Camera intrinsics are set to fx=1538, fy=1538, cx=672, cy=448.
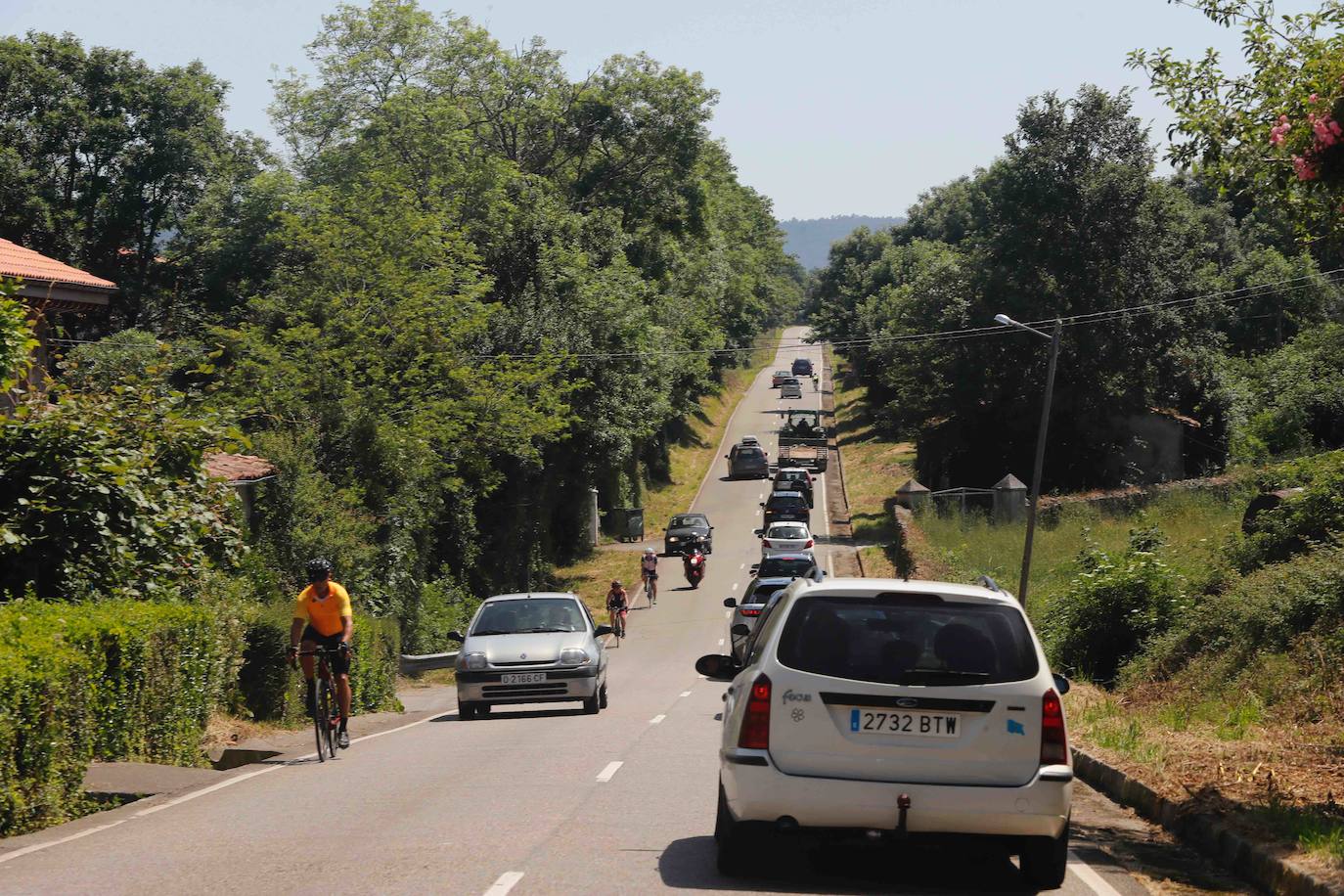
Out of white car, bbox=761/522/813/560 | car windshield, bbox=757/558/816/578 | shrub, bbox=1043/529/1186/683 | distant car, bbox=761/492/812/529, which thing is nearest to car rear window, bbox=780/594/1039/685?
shrub, bbox=1043/529/1186/683

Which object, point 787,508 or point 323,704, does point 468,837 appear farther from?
point 787,508

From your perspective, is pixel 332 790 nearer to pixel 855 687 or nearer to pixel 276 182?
pixel 855 687

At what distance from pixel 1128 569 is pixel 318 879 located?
64.3 feet

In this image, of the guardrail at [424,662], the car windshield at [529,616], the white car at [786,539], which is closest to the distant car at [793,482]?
the white car at [786,539]

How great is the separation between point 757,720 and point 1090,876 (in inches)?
90.3

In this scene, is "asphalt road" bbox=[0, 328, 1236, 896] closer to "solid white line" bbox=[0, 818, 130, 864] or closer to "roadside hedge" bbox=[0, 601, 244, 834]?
"solid white line" bbox=[0, 818, 130, 864]

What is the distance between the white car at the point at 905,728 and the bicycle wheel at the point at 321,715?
734cm

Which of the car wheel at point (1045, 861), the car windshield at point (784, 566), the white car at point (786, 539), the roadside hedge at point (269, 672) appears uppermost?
the car wheel at point (1045, 861)

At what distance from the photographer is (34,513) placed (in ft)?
50.1

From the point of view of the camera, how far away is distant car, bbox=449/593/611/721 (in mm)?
19297

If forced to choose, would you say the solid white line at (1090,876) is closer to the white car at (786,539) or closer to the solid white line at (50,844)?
the solid white line at (50,844)

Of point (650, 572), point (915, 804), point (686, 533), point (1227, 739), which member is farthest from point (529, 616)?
point (686, 533)

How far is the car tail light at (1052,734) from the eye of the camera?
7828 mm

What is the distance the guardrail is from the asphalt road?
16.6m
